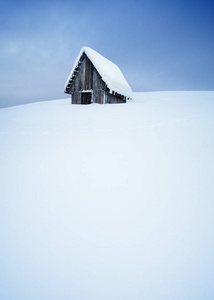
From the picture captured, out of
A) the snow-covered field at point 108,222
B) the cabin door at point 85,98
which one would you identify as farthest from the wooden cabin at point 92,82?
the snow-covered field at point 108,222

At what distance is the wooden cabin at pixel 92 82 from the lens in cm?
1020

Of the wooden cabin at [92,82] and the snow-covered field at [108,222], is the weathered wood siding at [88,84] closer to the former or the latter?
the wooden cabin at [92,82]

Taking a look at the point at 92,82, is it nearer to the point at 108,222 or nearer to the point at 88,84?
the point at 88,84

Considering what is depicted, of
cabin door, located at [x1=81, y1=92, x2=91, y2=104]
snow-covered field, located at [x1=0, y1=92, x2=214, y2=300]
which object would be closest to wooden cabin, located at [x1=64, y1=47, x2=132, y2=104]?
cabin door, located at [x1=81, y1=92, x2=91, y2=104]

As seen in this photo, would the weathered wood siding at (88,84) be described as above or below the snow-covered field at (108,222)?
above

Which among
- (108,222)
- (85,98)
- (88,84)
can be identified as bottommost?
(108,222)

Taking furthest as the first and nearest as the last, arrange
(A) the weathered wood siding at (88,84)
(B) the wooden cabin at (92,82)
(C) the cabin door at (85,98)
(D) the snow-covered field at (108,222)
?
(C) the cabin door at (85,98) → (A) the weathered wood siding at (88,84) → (B) the wooden cabin at (92,82) → (D) the snow-covered field at (108,222)

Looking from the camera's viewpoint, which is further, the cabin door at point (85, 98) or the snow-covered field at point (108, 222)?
the cabin door at point (85, 98)

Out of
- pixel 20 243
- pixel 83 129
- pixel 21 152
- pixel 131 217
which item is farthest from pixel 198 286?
pixel 83 129

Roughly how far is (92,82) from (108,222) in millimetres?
10122

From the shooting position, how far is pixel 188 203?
2.22 metres

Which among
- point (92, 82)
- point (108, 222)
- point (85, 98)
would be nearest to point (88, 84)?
point (92, 82)

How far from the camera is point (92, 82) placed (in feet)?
35.1

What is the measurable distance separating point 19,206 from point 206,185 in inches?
105
